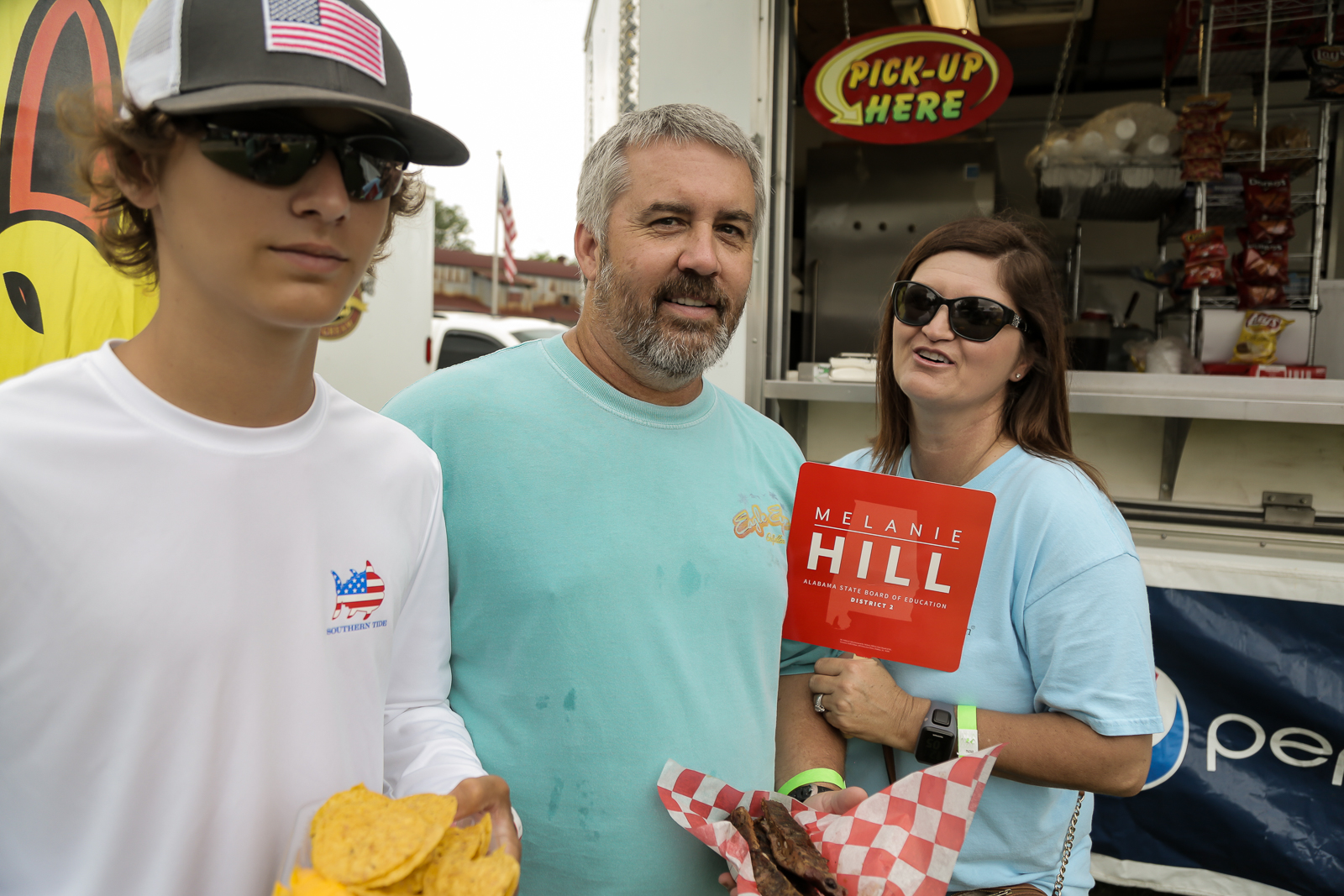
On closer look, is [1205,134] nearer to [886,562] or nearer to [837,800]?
[886,562]

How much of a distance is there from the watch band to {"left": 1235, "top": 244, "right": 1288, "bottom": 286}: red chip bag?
3370 mm

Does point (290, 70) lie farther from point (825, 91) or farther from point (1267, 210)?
point (1267, 210)

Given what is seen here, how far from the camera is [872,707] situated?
5.92ft

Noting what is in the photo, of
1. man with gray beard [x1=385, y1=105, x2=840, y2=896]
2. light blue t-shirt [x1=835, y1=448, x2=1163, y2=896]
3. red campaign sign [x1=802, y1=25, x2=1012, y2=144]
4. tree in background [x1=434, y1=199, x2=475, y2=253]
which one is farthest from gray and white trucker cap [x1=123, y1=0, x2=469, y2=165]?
tree in background [x1=434, y1=199, x2=475, y2=253]

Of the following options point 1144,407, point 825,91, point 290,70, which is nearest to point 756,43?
point 825,91

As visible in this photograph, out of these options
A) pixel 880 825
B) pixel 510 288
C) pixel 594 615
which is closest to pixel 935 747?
pixel 880 825

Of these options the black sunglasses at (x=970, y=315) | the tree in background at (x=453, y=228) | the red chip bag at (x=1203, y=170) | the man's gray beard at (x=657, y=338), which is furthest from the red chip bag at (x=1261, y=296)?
the tree in background at (x=453, y=228)

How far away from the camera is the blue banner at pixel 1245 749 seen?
10.5 feet

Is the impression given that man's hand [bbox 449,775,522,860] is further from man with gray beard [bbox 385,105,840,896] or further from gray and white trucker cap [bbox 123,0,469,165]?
gray and white trucker cap [bbox 123,0,469,165]

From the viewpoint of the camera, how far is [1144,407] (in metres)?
3.38

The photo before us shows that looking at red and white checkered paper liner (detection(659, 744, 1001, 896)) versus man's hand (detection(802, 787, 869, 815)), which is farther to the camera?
man's hand (detection(802, 787, 869, 815))

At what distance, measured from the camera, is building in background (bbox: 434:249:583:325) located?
28719 mm

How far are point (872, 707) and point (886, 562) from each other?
337 mm

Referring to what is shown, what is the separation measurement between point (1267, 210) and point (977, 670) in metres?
3.51
